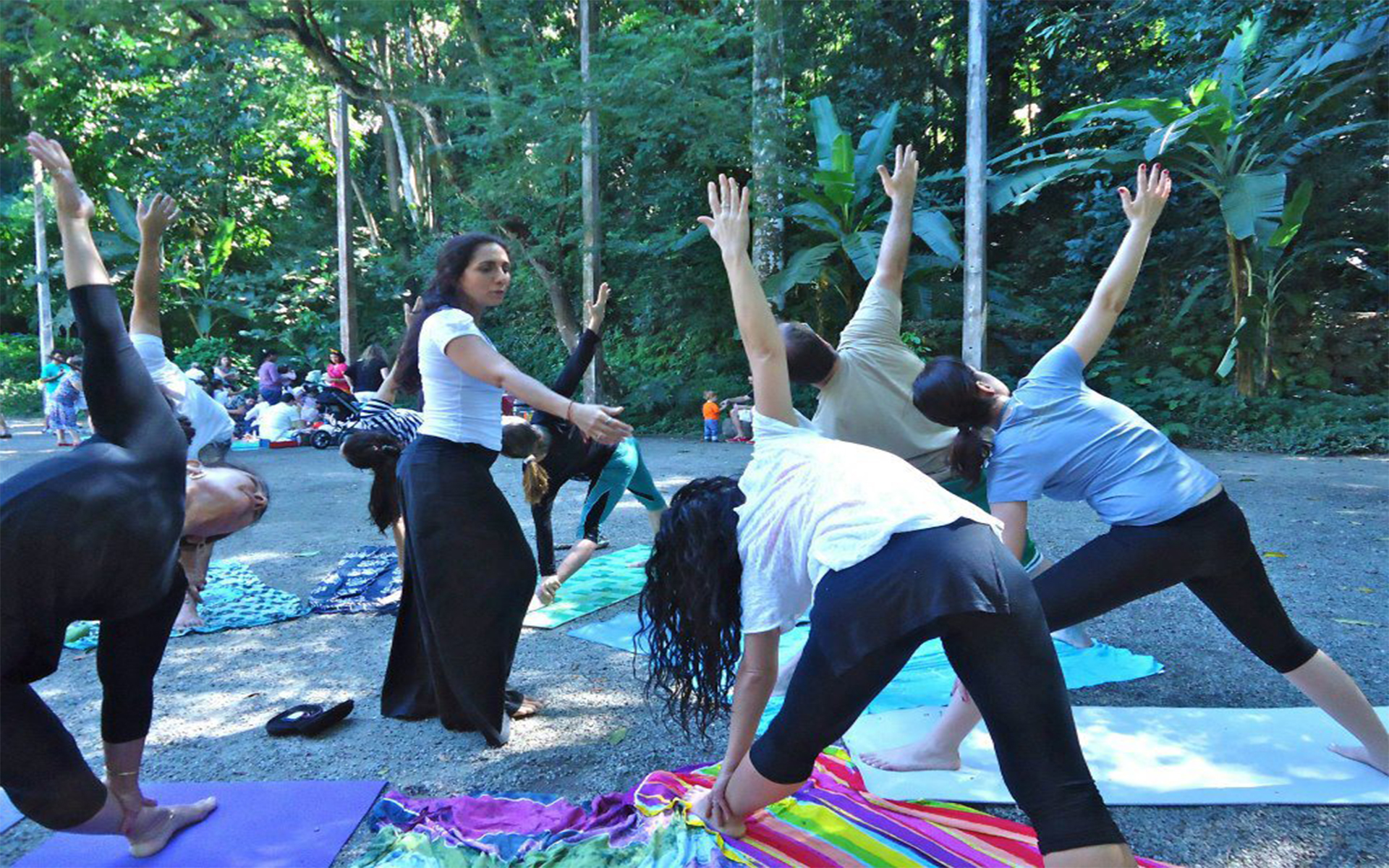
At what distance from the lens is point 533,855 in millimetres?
2531

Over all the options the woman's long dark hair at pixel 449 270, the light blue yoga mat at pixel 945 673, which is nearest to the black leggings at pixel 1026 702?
the light blue yoga mat at pixel 945 673

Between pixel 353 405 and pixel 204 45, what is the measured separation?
41.4 ft

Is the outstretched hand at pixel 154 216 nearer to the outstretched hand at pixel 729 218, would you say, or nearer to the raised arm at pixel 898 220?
the outstretched hand at pixel 729 218

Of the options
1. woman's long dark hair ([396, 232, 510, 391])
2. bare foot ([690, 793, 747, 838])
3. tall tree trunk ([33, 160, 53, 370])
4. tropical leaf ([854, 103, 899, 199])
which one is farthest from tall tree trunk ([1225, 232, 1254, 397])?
tall tree trunk ([33, 160, 53, 370])

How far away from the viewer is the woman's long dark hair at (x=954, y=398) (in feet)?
9.07

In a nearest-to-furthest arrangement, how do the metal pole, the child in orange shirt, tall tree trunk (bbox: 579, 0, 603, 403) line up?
tall tree trunk (bbox: 579, 0, 603, 403), the child in orange shirt, the metal pole

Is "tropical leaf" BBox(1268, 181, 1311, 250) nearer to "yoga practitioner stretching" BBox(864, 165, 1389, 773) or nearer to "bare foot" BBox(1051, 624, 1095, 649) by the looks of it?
"bare foot" BBox(1051, 624, 1095, 649)

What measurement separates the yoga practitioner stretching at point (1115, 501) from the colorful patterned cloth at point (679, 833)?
0.45 metres

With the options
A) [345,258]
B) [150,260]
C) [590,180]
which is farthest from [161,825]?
[345,258]

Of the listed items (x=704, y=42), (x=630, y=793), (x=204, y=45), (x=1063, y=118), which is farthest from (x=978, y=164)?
(x=204, y=45)

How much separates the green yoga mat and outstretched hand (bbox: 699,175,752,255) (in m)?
2.60

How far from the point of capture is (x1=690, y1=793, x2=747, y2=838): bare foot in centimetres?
248

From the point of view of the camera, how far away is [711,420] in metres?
13.3

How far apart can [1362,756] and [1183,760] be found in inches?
21.6
